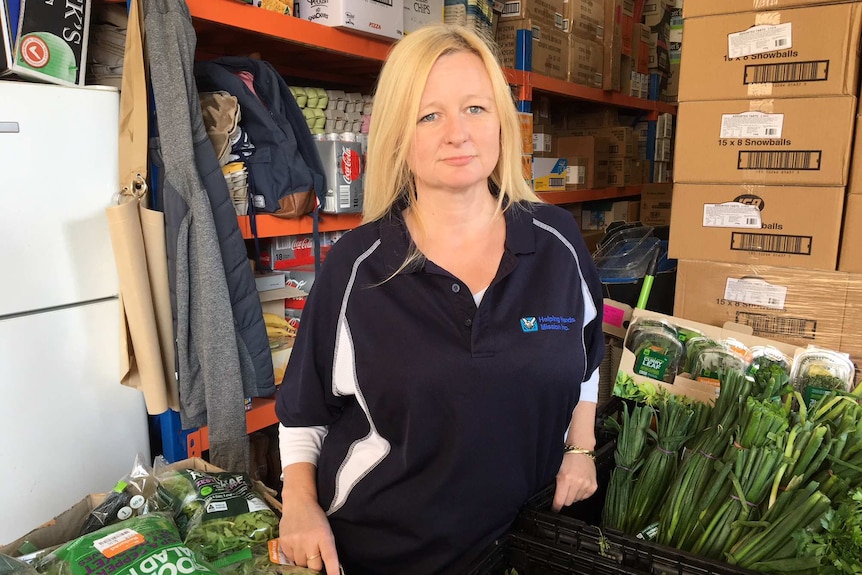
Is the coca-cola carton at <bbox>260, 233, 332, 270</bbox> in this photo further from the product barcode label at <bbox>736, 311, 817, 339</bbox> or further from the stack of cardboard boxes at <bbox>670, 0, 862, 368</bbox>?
the product barcode label at <bbox>736, 311, 817, 339</bbox>

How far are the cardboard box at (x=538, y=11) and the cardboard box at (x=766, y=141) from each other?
1601 mm

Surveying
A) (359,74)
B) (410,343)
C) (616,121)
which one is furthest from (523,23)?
(410,343)

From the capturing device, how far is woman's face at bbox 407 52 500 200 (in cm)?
123

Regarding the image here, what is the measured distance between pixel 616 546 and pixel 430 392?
15.7 inches

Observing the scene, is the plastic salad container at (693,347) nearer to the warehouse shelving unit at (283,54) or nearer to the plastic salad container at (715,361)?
the plastic salad container at (715,361)

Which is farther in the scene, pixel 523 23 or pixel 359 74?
pixel 523 23

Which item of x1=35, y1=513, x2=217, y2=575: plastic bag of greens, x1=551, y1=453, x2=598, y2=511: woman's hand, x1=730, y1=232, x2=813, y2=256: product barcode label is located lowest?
x1=35, y1=513, x2=217, y2=575: plastic bag of greens

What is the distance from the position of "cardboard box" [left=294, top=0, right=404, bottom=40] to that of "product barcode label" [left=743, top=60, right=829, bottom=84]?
49.6 inches

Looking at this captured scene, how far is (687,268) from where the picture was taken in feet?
6.98

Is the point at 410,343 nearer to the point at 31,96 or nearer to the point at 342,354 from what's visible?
the point at 342,354

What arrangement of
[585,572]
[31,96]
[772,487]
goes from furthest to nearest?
[31,96], [772,487], [585,572]

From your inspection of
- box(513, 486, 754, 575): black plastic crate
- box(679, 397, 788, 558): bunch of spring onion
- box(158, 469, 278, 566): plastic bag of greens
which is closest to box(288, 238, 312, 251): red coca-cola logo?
box(158, 469, 278, 566): plastic bag of greens

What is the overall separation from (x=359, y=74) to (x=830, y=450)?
262cm

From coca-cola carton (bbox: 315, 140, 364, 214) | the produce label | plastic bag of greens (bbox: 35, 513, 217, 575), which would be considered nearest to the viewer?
plastic bag of greens (bbox: 35, 513, 217, 575)
